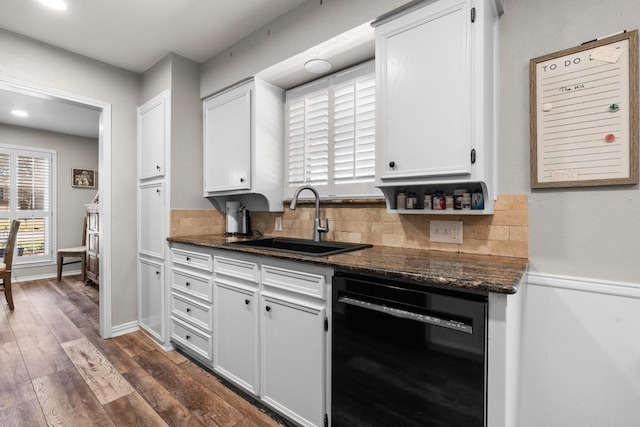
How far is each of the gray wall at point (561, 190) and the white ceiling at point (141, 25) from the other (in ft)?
4.52

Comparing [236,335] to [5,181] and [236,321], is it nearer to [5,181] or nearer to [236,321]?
[236,321]

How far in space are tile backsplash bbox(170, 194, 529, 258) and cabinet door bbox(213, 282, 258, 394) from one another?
74 cm

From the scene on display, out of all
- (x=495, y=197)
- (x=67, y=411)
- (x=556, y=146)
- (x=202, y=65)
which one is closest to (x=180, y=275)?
(x=67, y=411)

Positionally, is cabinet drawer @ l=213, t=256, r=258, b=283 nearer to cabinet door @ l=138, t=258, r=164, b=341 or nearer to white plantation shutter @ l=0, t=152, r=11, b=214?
cabinet door @ l=138, t=258, r=164, b=341

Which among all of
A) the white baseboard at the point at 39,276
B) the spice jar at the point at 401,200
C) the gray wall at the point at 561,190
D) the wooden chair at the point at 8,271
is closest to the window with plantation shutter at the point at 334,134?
the spice jar at the point at 401,200

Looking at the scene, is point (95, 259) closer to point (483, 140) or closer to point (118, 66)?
point (118, 66)

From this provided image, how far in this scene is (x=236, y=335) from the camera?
1.96 metres

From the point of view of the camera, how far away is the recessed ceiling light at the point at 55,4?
2.02 meters

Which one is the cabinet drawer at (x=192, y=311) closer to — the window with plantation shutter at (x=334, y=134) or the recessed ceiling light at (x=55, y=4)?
the window with plantation shutter at (x=334, y=134)

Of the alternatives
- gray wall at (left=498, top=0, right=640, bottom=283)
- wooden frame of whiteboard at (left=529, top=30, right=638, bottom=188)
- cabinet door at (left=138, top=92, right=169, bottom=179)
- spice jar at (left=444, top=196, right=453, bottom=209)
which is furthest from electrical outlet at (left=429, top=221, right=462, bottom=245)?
cabinet door at (left=138, top=92, right=169, bottom=179)

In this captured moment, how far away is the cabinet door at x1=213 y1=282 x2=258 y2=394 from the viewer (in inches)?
73.1

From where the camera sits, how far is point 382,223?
2018 mm

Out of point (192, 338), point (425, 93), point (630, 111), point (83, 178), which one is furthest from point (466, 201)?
point (83, 178)

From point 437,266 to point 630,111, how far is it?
0.97 metres
